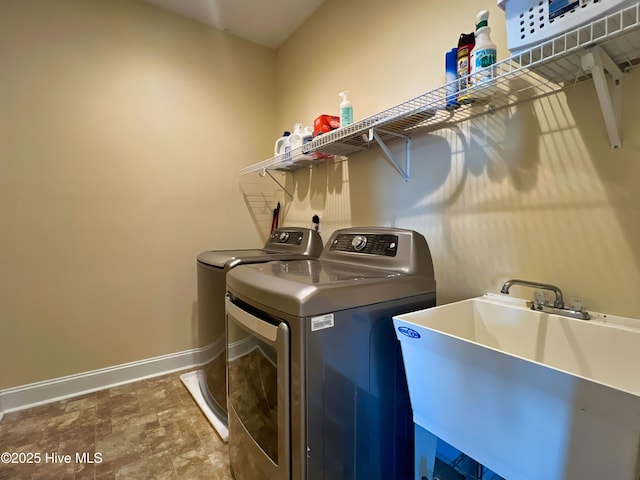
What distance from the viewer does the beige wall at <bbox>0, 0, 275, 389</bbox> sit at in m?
1.88

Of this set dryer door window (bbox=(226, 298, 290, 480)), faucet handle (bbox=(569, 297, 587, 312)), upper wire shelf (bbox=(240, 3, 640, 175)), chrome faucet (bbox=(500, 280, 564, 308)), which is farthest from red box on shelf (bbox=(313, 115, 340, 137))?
faucet handle (bbox=(569, 297, 587, 312))

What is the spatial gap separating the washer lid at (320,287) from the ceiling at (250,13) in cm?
201

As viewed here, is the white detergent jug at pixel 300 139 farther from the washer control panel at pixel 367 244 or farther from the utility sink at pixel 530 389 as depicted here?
the utility sink at pixel 530 389

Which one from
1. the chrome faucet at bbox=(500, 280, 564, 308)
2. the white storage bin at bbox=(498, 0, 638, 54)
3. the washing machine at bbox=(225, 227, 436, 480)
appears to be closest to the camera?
the white storage bin at bbox=(498, 0, 638, 54)

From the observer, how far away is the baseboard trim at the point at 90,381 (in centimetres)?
189

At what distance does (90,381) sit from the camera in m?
2.08

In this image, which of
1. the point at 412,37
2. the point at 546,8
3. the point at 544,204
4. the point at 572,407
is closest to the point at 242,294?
the point at 572,407

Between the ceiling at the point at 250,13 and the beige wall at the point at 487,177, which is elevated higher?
the ceiling at the point at 250,13

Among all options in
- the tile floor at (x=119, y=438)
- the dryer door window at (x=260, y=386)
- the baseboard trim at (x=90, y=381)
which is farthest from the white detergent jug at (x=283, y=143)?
the tile floor at (x=119, y=438)

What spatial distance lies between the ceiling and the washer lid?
6.59ft

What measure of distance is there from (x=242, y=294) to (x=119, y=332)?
1617 millimetres

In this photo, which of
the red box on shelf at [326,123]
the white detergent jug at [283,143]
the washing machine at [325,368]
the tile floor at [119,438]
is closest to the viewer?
the washing machine at [325,368]

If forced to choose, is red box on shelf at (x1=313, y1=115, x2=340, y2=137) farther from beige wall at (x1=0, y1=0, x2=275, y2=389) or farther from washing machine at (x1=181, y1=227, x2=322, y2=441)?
beige wall at (x1=0, y1=0, x2=275, y2=389)

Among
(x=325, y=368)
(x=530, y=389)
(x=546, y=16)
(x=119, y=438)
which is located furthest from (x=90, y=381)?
(x=546, y=16)
